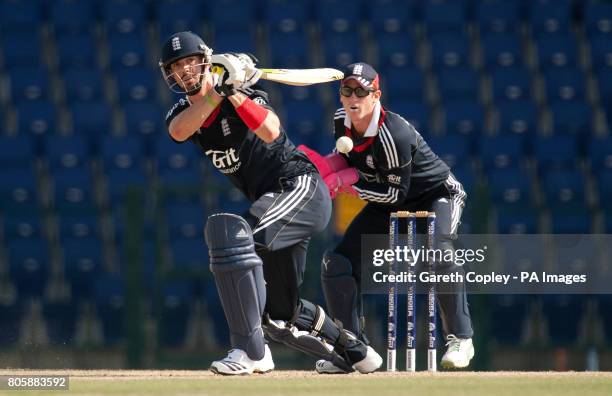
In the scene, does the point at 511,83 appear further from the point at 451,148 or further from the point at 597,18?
the point at 451,148

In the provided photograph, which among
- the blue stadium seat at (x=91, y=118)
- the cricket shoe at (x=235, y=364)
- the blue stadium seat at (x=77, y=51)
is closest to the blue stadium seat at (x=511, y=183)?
the blue stadium seat at (x=91, y=118)

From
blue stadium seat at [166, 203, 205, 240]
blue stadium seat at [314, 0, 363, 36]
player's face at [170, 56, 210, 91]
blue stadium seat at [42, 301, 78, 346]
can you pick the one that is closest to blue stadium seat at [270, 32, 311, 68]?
blue stadium seat at [314, 0, 363, 36]

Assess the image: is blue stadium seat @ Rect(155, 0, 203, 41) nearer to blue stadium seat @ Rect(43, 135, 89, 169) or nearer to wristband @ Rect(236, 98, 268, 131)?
blue stadium seat @ Rect(43, 135, 89, 169)

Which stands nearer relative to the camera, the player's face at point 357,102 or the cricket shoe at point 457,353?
the player's face at point 357,102

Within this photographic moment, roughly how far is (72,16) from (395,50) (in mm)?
3139

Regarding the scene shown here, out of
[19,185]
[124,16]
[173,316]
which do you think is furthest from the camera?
[124,16]

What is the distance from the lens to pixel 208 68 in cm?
550

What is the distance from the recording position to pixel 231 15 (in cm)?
1184

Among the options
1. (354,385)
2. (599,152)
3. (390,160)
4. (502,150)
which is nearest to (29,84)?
(502,150)

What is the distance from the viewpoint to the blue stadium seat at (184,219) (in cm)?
943

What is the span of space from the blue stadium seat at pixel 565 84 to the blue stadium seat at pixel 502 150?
2.63 feet

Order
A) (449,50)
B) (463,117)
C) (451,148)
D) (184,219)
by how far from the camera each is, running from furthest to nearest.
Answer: (449,50) → (463,117) → (451,148) → (184,219)

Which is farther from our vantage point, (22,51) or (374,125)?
(22,51)

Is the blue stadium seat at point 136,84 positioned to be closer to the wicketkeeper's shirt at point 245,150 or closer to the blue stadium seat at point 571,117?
the blue stadium seat at point 571,117
